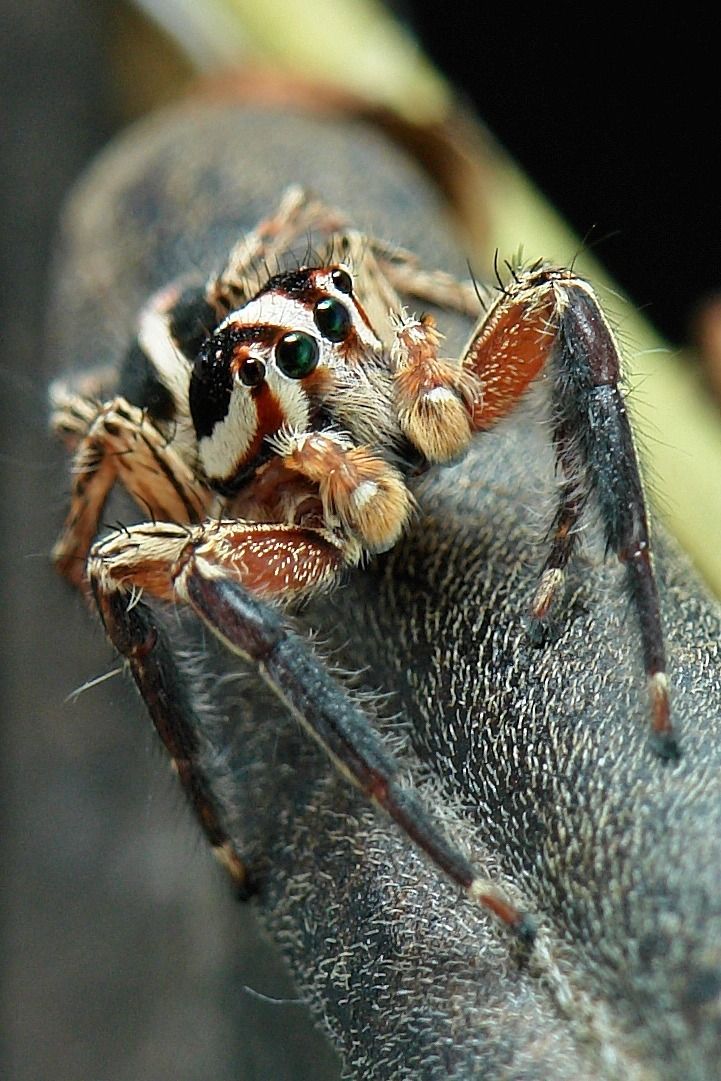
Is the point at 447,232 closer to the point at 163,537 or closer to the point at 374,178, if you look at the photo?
the point at 374,178

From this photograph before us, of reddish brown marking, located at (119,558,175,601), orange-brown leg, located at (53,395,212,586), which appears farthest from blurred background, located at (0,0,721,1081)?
reddish brown marking, located at (119,558,175,601)

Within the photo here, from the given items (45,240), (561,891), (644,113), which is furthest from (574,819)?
(45,240)

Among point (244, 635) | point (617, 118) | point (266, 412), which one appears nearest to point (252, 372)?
point (266, 412)

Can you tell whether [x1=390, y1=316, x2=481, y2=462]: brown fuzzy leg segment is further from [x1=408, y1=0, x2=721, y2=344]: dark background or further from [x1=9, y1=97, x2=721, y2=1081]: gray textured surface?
[x1=408, y1=0, x2=721, y2=344]: dark background

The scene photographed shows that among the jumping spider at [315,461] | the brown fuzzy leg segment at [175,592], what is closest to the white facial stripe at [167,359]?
the jumping spider at [315,461]

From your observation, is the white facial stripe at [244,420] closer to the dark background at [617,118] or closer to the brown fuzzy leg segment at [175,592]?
the brown fuzzy leg segment at [175,592]

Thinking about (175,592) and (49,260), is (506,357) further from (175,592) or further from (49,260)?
(49,260)

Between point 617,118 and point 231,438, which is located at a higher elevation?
point 617,118
